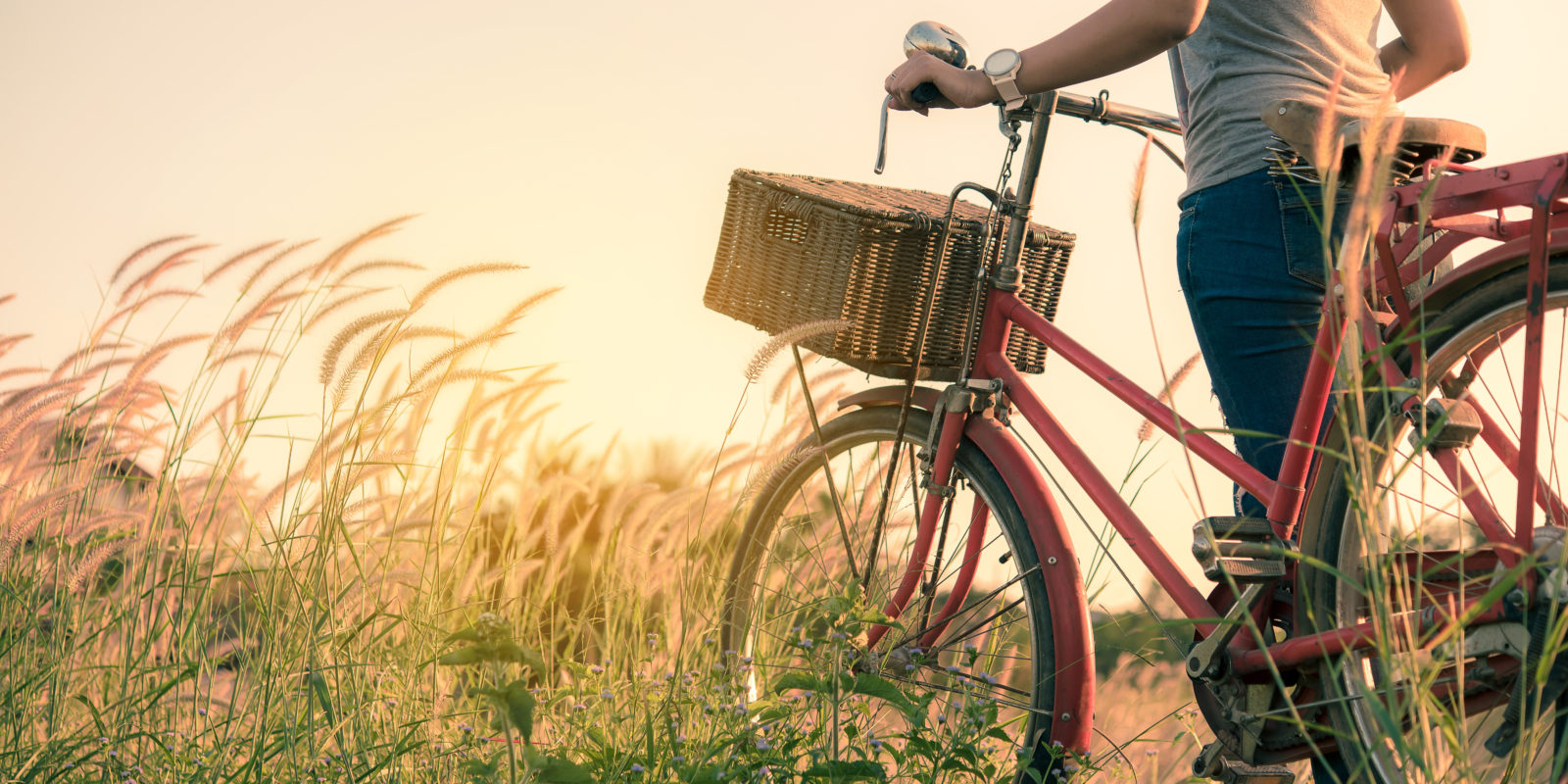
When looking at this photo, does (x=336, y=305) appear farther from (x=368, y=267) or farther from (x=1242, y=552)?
(x=1242, y=552)

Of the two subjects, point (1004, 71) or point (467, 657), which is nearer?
point (467, 657)

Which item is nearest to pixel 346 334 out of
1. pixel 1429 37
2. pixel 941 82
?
pixel 941 82

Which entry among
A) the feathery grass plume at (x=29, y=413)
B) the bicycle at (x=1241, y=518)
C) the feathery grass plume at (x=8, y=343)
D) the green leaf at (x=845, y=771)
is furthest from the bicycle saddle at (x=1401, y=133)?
the feathery grass plume at (x=8, y=343)

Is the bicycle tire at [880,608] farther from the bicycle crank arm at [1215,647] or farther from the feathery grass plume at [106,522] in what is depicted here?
the feathery grass plume at [106,522]

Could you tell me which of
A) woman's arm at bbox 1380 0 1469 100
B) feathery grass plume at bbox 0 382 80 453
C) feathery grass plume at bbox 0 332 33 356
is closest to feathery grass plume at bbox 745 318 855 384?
woman's arm at bbox 1380 0 1469 100

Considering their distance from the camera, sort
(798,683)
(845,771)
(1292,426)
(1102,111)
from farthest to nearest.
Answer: (1102,111) → (1292,426) → (798,683) → (845,771)

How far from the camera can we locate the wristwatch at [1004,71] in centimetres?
183

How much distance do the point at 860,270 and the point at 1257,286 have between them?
2.22 ft

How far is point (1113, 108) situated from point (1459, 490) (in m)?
0.87

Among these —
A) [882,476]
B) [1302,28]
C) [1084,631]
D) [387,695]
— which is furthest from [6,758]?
[1302,28]

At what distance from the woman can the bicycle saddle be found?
15 cm

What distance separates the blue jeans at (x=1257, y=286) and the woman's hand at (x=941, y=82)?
1.29 ft

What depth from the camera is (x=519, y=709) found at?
1.17 metres

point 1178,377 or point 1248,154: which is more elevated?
point 1248,154
